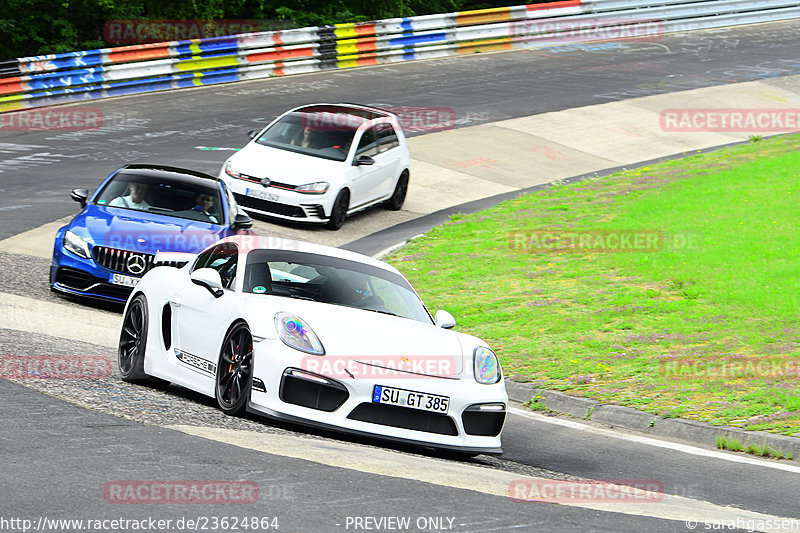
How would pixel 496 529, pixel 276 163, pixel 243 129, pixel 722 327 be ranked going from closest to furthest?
pixel 496 529 < pixel 722 327 < pixel 276 163 < pixel 243 129

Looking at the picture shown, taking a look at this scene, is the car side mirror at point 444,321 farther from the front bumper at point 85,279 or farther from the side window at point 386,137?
the side window at point 386,137

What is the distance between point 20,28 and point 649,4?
21822 millimetres

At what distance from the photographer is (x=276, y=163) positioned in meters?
18.2

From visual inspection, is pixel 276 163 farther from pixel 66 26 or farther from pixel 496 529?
pixel 66 26

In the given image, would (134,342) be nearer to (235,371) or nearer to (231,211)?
(235,371)

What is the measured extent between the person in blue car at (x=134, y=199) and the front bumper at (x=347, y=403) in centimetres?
617

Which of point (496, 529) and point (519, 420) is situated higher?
point (496, 529)

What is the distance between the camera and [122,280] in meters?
12.1

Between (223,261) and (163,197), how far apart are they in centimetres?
467

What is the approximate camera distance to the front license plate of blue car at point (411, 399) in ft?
24.1

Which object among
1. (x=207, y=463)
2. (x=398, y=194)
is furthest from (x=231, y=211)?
(x=207, y=463)

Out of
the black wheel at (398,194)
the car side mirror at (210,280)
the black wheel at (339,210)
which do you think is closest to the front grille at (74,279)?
the car side mirror at (210,280)

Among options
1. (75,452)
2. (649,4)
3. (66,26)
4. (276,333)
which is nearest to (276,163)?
(276,333)
